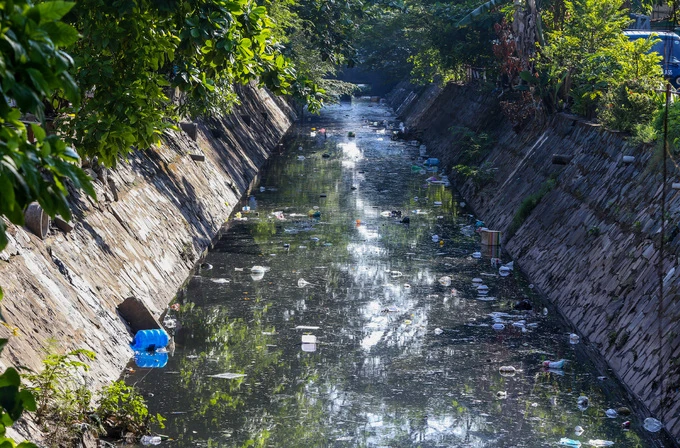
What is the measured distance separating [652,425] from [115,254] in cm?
633

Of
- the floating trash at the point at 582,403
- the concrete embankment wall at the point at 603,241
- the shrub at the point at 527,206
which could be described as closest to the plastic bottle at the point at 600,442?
the concrete embankment wall at the point at 603,241

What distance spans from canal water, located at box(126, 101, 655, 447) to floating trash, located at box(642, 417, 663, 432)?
0.06 m

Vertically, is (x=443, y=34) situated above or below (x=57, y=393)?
below

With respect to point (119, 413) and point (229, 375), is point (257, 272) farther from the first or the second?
point (119, 413)

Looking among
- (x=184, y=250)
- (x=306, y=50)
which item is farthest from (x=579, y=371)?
(x=306, y=50)

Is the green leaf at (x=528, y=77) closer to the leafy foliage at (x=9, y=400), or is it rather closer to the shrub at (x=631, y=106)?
the shrub at (x=631, y=106)

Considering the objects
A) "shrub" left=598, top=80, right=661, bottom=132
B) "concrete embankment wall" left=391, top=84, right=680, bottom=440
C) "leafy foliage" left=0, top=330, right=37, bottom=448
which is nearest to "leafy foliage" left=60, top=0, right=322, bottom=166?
"concrete embankment wall" left=391, top=84, right=680, bottom=440

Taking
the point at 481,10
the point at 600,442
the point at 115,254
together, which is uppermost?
the point at 600,442

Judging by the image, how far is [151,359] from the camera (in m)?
10.2

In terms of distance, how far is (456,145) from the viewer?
28.0 metres

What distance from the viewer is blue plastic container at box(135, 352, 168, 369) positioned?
33.0 feet

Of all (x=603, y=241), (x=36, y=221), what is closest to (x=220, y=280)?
(x=36, y=221)

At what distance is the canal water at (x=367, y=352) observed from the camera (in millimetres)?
8688

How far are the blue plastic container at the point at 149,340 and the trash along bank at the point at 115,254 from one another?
11cm
